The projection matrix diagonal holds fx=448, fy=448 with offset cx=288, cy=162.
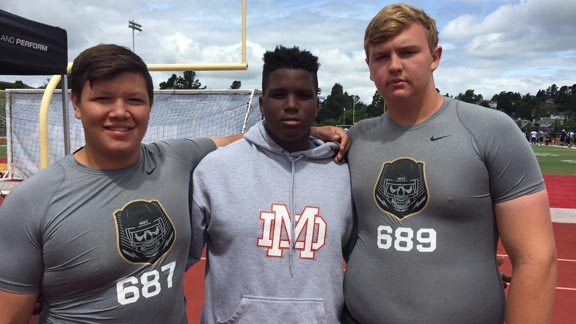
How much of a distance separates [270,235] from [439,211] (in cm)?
71

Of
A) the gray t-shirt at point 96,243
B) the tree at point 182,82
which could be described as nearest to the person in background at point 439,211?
the gray t-shirt at point 96,243

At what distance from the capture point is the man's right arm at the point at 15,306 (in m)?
1.59

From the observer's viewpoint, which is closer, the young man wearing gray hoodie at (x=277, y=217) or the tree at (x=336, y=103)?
the young man wearing gray hoodie at (x=277, y=217)

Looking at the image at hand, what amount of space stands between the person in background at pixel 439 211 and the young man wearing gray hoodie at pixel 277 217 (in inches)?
5.6

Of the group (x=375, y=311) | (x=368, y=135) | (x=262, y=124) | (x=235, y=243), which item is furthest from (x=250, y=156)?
(x=375, y=311)

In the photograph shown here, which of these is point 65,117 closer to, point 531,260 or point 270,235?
point 270,235

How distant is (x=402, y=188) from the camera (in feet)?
6.09

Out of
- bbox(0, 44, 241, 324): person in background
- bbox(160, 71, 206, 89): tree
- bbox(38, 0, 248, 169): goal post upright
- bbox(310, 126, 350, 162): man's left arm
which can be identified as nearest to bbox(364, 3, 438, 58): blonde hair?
bbox(310, 126, 350, 162): man's left arm

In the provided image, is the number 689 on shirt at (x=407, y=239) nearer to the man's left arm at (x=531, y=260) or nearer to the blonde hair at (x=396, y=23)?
the man's left arm at (x=531, y=260)

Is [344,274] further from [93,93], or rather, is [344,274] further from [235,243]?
[93,93]

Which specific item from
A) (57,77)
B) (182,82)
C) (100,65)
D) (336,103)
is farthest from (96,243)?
(336,103)

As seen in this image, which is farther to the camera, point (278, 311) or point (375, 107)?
point (375, 107)

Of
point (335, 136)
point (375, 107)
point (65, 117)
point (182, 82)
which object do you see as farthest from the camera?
point (375, 107)

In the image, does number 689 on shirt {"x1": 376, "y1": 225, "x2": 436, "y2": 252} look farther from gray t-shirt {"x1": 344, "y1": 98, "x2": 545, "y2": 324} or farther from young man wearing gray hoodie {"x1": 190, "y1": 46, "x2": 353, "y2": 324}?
young man wearing gray hoodie {"x1": 190, "y1": 46, "x2": 353, "y2": 324}
